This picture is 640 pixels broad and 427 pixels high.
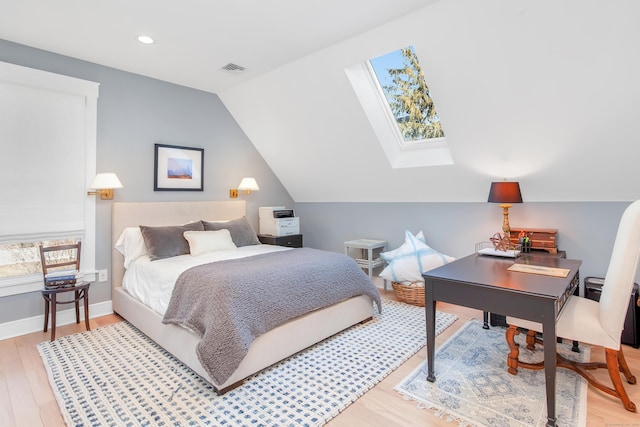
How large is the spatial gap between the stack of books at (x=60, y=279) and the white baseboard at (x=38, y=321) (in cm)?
44

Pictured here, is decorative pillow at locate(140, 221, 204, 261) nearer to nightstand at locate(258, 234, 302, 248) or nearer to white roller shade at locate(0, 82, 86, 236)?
white roller shade at locate(0, 82, 86, 236)

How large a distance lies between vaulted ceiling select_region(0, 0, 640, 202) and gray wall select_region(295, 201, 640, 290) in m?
0.14

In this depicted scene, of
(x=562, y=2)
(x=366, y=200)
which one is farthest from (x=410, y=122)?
(x=562, y=2)

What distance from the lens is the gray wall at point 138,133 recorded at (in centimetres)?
309

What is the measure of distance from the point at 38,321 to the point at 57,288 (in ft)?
1.77

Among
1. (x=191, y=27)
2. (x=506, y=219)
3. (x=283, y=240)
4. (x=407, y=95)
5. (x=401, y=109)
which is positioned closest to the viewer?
(x=191, y=27)

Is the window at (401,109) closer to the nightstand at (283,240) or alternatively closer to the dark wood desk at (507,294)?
the dark wood desk at (507,294)

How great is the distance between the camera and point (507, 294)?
1778mm

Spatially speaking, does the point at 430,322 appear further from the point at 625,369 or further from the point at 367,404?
the point at 625,369

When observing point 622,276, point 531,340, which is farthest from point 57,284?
point 622,276

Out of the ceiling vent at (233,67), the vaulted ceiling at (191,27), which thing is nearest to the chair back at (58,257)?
the vaulted ceiling at (191,27)

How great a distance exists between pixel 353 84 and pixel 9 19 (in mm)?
2793

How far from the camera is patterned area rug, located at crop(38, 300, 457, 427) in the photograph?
184 centimetres

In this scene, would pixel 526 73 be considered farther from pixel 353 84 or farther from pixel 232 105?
pixel 232 105
